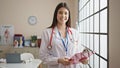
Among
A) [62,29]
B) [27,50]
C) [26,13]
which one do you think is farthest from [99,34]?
[26,13]

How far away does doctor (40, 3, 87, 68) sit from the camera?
1.65 meters

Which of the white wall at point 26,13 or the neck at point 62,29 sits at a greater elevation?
the white wall at point 26,13

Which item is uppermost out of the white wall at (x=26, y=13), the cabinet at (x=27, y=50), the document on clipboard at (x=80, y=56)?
the white wall at (x=26, y=13)

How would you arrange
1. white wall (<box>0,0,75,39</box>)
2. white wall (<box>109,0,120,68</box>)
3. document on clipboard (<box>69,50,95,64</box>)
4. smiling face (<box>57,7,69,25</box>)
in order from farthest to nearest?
1. white wall (<box>0,0,75,39</box>)
2. smiling face (<box>57,7,69,25</box>)
3. document on clipboard (<box>69,50,95,64</box>)
4. white wall (<box>109,0,120,68</box>)

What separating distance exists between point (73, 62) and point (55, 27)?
1.26ft

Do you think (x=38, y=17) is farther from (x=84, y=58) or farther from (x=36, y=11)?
(x=84, y=58)

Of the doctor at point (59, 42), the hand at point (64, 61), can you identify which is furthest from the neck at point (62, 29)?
the hand at point (64, 61)

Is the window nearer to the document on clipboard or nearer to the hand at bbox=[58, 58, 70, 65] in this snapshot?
the document on clipboard

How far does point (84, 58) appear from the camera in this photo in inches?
59.3

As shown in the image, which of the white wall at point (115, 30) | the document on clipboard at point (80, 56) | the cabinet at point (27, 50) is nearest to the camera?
the white wall at point (115, 30)

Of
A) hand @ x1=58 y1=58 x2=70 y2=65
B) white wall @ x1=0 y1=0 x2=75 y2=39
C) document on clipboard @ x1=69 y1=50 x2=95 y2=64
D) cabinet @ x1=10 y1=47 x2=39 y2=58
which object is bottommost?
cabinet @ x1=10 y1=47 x2=39 y2=58

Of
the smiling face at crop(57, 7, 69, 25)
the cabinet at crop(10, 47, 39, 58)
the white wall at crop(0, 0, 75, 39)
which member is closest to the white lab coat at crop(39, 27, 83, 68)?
the smiling face at crop(57, 7, 69, 25)

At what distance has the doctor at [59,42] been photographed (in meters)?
1.65

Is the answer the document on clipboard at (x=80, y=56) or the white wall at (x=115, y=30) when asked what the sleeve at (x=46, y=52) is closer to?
the document on clipboard at (x=80, y=56)
